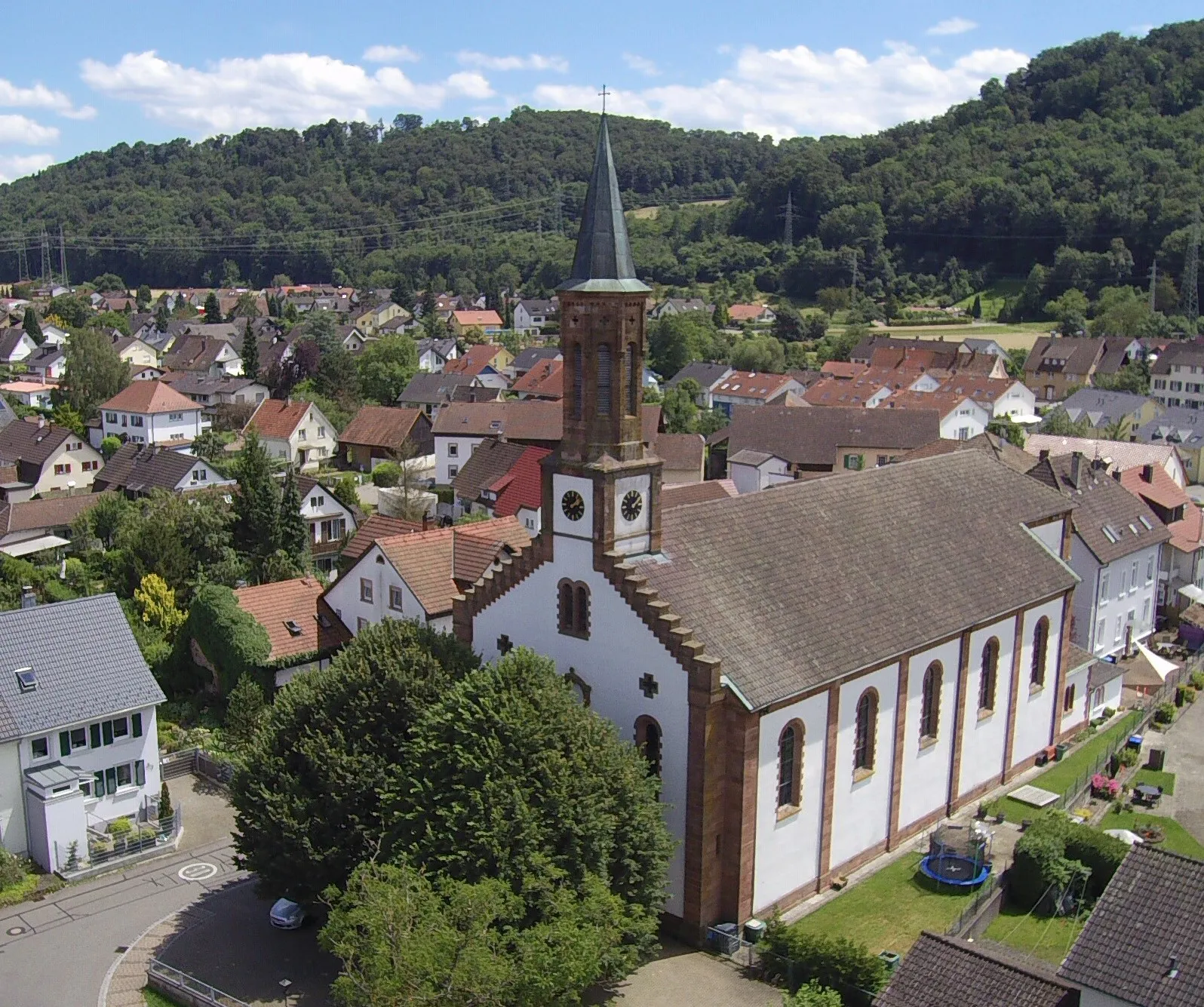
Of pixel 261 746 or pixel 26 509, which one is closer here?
pixel 261 746

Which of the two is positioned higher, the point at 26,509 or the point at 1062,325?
the point at 1062,325

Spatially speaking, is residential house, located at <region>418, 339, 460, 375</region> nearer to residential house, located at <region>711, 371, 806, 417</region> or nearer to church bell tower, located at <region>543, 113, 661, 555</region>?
residential house, located at <region>711, 371, 806, 417</region>

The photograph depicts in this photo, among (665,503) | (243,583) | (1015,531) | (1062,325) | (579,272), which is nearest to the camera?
(579,272)

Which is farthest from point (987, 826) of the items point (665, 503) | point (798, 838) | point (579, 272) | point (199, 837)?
point (665, 503)

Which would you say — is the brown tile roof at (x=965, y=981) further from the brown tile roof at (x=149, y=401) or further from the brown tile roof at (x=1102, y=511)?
the brown tile roof at (x=149, y=401)

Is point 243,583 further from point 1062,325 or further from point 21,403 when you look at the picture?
point 1062,325

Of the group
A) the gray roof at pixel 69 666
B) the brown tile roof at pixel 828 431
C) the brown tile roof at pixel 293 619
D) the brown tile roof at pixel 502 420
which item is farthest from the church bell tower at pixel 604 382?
the brown tile roof at pixel 828 431

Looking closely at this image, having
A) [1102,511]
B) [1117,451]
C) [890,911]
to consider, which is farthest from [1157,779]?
[1117,451]
